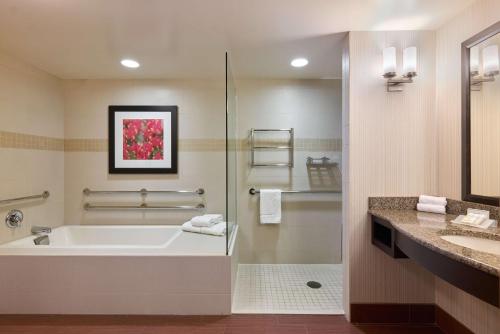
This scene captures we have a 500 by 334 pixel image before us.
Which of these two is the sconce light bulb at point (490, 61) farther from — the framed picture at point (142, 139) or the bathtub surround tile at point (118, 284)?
the framed picture at point (142, 139)

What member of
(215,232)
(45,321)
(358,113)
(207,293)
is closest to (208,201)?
(215,232)

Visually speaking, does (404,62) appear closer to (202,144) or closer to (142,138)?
(202,144)

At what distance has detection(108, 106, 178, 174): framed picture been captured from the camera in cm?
295

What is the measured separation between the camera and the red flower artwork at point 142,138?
295 centimetres

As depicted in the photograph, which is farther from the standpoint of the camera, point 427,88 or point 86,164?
point 86,164

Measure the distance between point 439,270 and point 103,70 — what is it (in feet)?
10.4

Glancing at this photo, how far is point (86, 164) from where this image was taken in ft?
9.78

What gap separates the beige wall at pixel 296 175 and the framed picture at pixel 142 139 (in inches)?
32.5

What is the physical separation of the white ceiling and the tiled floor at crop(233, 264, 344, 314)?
2.14 metres

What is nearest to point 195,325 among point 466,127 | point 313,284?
point 313,284

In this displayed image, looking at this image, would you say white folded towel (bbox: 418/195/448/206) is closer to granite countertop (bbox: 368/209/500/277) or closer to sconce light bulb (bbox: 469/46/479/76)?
granite countertop (bbox: 368/209/500/277)

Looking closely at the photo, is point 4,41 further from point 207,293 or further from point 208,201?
point 207,293

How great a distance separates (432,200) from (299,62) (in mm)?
1616

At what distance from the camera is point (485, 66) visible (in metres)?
1.52
